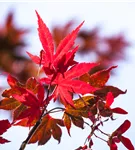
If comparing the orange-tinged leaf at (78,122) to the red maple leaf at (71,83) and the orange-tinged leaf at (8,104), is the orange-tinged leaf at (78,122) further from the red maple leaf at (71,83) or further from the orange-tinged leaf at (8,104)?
the orange-tinged leaf at (8,104)

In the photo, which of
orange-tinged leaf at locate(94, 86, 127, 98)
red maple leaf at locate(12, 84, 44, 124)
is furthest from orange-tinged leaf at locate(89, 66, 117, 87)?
red maple leaf at locate(12, 84, 44, 124)

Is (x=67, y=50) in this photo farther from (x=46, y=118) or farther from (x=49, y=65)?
(x=46, y=118)

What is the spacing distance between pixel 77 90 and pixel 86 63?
0.22 ft

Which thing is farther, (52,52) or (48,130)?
(48,130)

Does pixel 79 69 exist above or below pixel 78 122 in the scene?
above

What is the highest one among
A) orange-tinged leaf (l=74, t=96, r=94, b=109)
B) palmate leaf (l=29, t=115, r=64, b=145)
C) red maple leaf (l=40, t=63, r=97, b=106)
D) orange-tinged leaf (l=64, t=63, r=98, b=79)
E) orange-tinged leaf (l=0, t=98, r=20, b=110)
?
orange-tinged leaf (l=64, t=63, r=98, b=79)

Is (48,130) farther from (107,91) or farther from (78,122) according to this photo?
(107,91)

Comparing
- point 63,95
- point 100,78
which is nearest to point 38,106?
point 63,95

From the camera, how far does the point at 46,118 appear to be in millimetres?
844

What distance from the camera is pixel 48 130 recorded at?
85 centimetres

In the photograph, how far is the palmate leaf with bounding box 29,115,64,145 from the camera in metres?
0.84

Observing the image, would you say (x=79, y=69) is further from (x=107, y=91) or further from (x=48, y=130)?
(x=48, y=130)

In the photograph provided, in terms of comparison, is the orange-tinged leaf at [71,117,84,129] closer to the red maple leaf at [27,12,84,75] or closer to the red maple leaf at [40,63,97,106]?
the red maple leaf at [40,63,97,106]

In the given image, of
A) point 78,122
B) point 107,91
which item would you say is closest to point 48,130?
point 78,122
